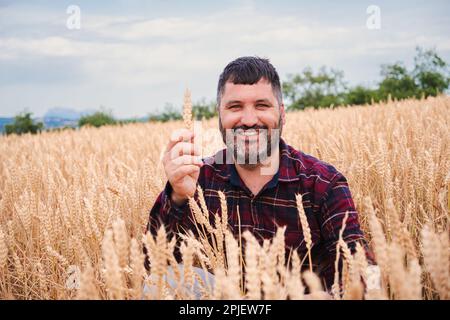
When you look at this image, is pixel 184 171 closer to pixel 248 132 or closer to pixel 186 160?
pixel 186 160

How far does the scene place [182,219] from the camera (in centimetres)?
153

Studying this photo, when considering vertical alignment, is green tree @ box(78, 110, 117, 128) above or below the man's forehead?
above

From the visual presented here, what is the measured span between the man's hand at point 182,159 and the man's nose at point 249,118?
1.27 feet

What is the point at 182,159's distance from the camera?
4.25ft

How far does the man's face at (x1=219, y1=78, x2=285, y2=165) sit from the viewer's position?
1.66 meters

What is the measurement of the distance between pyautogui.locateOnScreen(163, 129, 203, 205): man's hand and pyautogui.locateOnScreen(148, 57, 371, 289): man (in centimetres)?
4

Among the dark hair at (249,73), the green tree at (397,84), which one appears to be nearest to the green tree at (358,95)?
the green tree at (397,84)

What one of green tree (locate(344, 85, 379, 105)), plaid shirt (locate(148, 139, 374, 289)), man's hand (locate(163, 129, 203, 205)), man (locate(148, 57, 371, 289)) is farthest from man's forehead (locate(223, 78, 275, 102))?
green tree (locate(344, 85, 379, 105))

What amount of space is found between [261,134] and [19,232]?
1.25 meters

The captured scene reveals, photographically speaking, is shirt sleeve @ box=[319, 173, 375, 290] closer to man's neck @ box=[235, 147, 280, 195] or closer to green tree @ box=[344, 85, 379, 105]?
man's neck @ box=[235, 147, 280, 195]

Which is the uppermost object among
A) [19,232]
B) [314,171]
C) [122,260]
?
[314,171]
